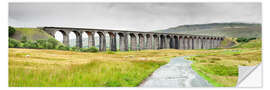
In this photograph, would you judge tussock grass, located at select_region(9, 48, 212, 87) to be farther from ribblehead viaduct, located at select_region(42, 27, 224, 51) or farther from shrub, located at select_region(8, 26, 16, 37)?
ribblehead viaduct, located at select_region(42, 27, 224, 51)

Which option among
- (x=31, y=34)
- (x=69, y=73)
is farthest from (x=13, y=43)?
(x=69, y=73)

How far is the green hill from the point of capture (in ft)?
29.7

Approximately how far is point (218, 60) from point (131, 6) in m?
5.85

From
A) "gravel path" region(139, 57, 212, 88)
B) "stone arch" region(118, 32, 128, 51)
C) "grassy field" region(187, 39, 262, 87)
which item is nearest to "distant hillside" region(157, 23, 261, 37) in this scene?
"grassy field" region(187, 39, 262, 87)

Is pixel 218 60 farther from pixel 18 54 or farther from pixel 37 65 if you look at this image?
pixel 18 54

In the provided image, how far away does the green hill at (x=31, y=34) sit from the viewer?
9.06 m

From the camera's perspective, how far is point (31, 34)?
1013 cm

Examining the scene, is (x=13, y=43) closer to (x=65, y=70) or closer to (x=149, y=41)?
(x=65, y=70)

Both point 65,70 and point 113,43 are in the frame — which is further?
point 113,43

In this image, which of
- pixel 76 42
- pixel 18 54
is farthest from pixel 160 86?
pixel 76 42

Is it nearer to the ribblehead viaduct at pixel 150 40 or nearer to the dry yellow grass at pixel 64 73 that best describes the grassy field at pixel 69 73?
the dry yellow grass at pixel 64 73

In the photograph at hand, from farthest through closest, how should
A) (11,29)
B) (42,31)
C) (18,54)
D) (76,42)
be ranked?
(76,42)
(42,31)
(11,29)
(18,54)

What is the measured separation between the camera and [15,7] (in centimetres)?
911

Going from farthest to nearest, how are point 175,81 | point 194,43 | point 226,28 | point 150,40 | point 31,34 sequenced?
point 150,40, point 194,43, point 226,28, point 31,34, point 175,81
